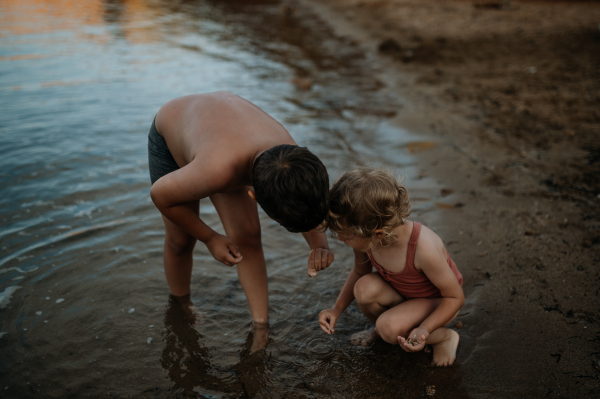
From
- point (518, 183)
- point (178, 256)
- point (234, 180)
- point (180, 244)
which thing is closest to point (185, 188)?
point (234, 180)

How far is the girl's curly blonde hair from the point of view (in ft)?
6.27

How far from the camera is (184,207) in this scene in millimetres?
2035

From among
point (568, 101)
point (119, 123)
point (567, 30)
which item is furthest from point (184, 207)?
point (567, 30)

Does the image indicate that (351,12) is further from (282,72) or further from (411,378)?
(411,378)

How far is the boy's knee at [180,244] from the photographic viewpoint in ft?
8.11

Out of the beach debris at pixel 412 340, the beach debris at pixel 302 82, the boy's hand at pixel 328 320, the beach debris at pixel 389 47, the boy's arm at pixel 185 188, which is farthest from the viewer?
the beach debris at pixel 389 47

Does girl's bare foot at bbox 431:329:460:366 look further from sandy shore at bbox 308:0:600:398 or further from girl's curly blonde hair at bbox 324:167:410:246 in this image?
girl's curly blonde hair at bbox 324:167:410:246

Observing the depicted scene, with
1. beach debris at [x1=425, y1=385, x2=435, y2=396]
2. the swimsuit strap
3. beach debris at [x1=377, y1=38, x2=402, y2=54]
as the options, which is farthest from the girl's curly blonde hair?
beach debris at [x1=377, y1=38, x2=402, y2=54]

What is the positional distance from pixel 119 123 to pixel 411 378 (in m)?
4.89

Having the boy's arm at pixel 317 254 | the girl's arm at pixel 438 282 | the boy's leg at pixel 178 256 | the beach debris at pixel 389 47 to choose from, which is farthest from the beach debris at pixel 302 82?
the girl's arm at pixel 438 282

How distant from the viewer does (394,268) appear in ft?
7.11

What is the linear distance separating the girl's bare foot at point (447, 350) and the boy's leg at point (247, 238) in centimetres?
97

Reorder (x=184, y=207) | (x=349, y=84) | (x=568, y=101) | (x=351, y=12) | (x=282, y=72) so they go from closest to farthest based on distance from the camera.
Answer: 1. (x=184, y=207)
2. (x=568, y=101)
3. (x=349, y=84)
4. (x=282, y=72)
5. (x=351, y=12)

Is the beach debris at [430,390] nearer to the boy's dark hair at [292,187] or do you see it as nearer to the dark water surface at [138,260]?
the dark water surface at [138,260]
